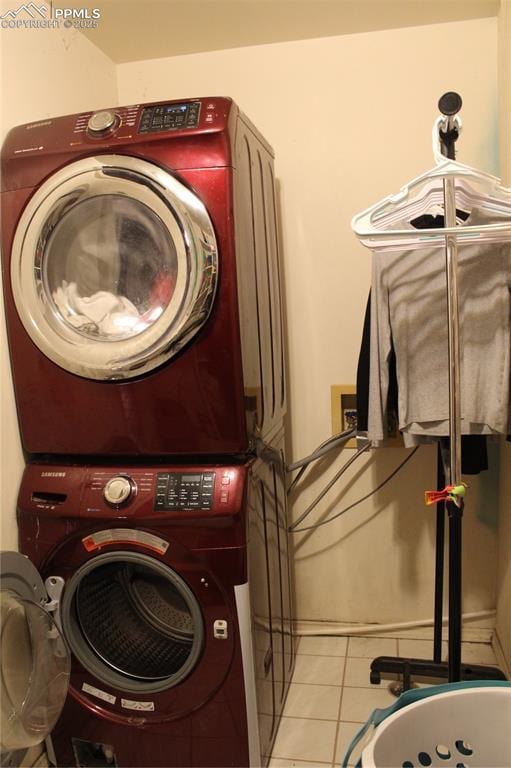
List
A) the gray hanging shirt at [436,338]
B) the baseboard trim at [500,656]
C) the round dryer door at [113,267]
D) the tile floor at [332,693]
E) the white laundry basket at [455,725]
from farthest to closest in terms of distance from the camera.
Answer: the baseboard trim at [500,656] → the tile floor at [332,693] → the gray hanging shirt at [436,338] → the round dryer door at [113,267] → the white laundry basket at [455,725]

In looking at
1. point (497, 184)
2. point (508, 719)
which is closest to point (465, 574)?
point (508, 719)

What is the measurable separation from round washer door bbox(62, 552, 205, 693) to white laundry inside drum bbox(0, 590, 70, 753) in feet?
0.29

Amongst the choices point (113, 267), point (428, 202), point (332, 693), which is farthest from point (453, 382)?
point (332, 693)

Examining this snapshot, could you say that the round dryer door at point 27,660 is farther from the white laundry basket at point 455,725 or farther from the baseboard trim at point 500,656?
the baseboard trim at point 500,656

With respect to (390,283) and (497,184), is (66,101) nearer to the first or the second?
(390,283)

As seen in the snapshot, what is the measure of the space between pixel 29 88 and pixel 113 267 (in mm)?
620

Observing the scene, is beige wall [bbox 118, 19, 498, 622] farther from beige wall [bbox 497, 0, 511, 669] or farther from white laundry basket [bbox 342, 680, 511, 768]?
white laundry basket [bbox 342, 680, 511, 768]

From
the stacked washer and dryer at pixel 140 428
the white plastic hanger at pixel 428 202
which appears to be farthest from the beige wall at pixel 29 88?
the white plastic hanger at pixel 428 202

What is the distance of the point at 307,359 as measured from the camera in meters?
2.14

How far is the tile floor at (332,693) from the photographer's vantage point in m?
1.66

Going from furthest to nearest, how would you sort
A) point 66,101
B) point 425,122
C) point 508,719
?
point 425,122 < point 66,101 < point 508,719

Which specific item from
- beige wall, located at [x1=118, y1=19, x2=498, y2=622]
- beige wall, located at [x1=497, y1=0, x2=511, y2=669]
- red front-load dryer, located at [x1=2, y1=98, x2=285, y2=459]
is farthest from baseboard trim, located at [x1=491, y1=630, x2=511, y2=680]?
red front-load dryer, located at [x1=2, y1=98, x2=285, y2=459]

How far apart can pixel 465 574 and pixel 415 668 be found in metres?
0.44

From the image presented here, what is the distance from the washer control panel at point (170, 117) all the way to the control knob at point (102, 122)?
77 mm
